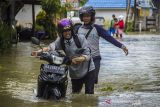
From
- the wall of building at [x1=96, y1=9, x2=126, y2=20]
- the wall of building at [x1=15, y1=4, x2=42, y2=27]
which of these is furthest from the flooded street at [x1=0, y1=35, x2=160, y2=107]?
the wall of building at [x1=96, y1=9, x2=126, y2=20]

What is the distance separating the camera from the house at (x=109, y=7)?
74812mm

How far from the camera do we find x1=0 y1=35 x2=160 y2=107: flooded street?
30.7ft

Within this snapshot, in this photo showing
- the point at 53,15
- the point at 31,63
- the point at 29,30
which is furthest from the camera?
the point at 53,15

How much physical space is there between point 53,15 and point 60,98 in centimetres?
2686

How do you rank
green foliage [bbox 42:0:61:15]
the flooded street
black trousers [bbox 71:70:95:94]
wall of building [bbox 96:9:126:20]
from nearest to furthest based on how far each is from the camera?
the flooded street
black trousers [bbox 71:70:95:94]
green foliage [bbox 42:0:61:15]
wall of building [bbox 96:9:126:20]

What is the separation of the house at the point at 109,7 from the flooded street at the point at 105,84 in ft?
177

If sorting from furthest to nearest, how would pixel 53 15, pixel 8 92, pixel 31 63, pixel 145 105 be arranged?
1. pixel 53 15
2. pixel 31 63
3. pixel 8 92
4. pixel 145 105

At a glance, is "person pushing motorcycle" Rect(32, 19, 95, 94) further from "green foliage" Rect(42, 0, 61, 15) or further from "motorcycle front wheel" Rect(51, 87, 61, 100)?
"green foliage" Rect(42, 0, 61, 15)

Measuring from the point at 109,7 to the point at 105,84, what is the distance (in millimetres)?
62532

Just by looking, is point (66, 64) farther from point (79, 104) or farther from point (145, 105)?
point (145, 105)

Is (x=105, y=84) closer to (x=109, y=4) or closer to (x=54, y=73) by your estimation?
(x=54, y=73)

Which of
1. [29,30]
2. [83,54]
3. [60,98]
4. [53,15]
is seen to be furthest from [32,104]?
[53,15]

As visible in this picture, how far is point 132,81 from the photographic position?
13.5m

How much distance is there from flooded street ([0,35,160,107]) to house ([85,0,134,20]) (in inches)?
2125
